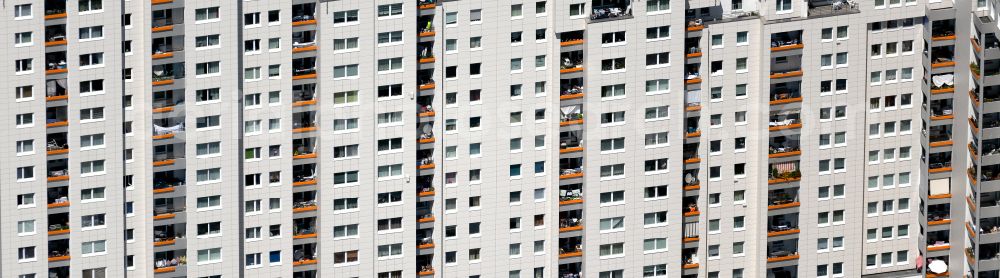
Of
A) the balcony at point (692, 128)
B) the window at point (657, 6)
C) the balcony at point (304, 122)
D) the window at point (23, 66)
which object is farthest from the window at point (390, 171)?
the window at point (23, 66)

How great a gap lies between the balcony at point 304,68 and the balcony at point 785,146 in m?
27.1

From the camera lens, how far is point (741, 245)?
588 feet

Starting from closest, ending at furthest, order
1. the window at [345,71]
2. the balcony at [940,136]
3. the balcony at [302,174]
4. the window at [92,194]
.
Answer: the window at [92,194], the window at [345,71], the balcony at [302,174], the balcony at [940,136]

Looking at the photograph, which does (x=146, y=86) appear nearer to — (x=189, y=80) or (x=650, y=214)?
(x=189, y=80)

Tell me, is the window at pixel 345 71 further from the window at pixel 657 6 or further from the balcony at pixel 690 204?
the balcony at pixel 690 204

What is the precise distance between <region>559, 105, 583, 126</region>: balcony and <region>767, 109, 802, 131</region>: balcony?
11241 mm

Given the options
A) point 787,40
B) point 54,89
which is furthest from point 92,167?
point 787,40

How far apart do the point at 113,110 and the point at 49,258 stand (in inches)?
363

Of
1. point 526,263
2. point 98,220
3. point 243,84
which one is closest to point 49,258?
point 98,220

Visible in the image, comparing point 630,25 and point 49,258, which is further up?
point 630,25

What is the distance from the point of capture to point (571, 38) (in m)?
172

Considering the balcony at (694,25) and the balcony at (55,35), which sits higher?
the balcony at (694,25)

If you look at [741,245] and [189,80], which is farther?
[741,245]

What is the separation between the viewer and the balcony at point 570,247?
176375 mm
